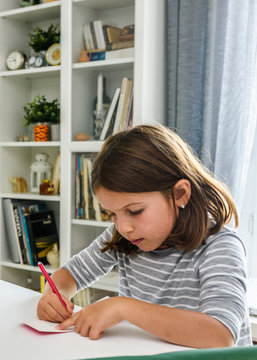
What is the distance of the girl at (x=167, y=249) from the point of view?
0.81 m

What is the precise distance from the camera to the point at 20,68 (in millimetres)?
2598

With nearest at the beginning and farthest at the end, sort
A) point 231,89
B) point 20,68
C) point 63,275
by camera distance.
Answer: point 63,275
point 231,89
point 20,68

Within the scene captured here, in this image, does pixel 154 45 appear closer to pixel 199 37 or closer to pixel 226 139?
pixel 199 37

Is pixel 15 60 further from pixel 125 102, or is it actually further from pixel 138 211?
pixel 138 211

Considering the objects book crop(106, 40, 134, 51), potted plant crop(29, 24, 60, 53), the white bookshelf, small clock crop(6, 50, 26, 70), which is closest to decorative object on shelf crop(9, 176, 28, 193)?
the white bookshelf

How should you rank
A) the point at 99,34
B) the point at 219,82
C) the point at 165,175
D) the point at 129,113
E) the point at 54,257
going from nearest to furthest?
the point at 165,175
the point at 219,82
the point at 129,113
the point at 99,34
the point at 54,257

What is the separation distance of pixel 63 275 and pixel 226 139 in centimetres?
107

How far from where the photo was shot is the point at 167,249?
109 cm

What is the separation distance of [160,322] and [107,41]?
1.73 metres

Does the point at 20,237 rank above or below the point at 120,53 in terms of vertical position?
below

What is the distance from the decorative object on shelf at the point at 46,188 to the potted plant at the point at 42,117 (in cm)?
25

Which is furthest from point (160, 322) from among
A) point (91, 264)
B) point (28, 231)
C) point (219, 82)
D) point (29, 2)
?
point (29, 2)

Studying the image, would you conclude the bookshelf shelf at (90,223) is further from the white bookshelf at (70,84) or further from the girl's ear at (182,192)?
the girl's ear at (182,192)

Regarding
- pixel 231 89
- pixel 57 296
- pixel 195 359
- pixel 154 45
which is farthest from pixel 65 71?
pixel 195 359
